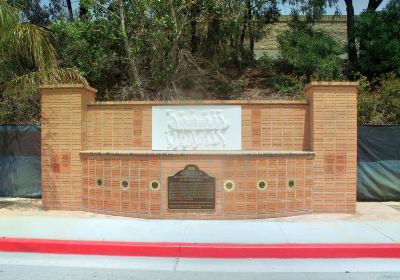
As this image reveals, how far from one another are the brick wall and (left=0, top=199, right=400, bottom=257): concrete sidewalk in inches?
13.6

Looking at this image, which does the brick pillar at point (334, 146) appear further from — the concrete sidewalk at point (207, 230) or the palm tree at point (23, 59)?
the palm tree at point (23, 59)

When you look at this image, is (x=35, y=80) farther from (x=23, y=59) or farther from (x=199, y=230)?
(x=199, y=230)

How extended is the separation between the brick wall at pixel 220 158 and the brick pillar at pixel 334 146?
2 cm

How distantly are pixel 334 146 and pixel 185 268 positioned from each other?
4.68 metres

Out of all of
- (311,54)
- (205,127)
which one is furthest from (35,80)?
(311,54)

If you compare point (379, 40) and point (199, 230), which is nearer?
point (199, 230)

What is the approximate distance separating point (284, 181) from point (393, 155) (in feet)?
11.4

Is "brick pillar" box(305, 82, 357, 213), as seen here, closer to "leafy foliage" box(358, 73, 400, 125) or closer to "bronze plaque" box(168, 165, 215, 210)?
"bronze plaque" box(168, 165, 215, 210)

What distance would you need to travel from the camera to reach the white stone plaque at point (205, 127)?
10.7m

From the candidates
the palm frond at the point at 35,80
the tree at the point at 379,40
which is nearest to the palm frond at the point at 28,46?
the palm frond at the point at 35,80

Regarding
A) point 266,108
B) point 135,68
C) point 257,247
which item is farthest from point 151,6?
point 257,247

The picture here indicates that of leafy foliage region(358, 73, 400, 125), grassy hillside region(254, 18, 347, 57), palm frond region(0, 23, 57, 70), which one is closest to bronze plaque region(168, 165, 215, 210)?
palm frond region(0, 23, 57, 70)

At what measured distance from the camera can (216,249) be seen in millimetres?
7578

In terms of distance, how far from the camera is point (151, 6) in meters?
16.7
